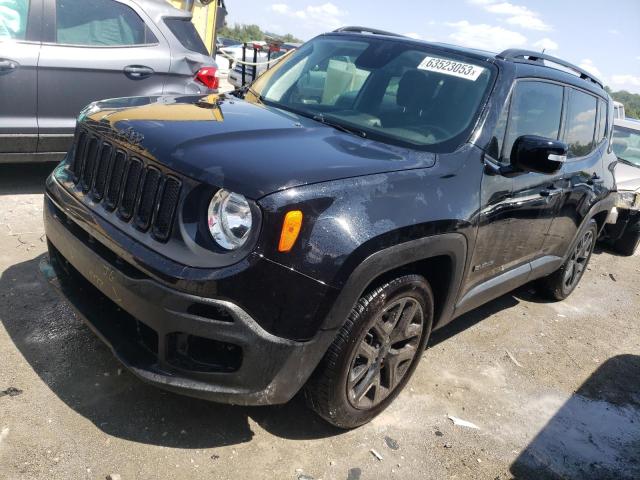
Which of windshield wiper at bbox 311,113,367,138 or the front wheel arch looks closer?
the front wheel arch

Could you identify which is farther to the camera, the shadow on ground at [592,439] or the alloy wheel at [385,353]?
the shadow on ground at [592,439]

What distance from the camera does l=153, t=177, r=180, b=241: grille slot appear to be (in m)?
2.28

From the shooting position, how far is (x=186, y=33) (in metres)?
5.66

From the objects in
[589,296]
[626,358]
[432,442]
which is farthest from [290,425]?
[589,296]

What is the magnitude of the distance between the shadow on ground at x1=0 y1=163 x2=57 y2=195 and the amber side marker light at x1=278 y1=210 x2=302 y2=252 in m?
4.00

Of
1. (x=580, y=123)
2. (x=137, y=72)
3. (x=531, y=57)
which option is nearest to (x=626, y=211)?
(x=580, y=123)

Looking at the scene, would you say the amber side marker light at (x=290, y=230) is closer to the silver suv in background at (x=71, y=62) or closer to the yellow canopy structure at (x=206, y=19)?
the silver suv in background at (x=71, y=62)

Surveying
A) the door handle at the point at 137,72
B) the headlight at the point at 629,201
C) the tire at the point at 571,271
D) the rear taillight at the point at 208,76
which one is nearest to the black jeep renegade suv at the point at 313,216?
the tire at the point at 571,271

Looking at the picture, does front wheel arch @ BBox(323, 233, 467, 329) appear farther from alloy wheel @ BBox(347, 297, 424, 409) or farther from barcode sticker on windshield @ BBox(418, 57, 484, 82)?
barcode sticker on windshield @ BBox(418, 57, 484, 82)

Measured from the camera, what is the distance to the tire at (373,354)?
2.48 m

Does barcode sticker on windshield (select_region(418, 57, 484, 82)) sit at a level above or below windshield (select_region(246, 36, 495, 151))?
above

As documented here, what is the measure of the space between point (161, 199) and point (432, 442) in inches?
70.8

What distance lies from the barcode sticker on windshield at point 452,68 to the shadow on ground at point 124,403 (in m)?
2.02

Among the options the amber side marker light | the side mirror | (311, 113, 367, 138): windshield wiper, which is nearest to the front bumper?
the amber side marker light
